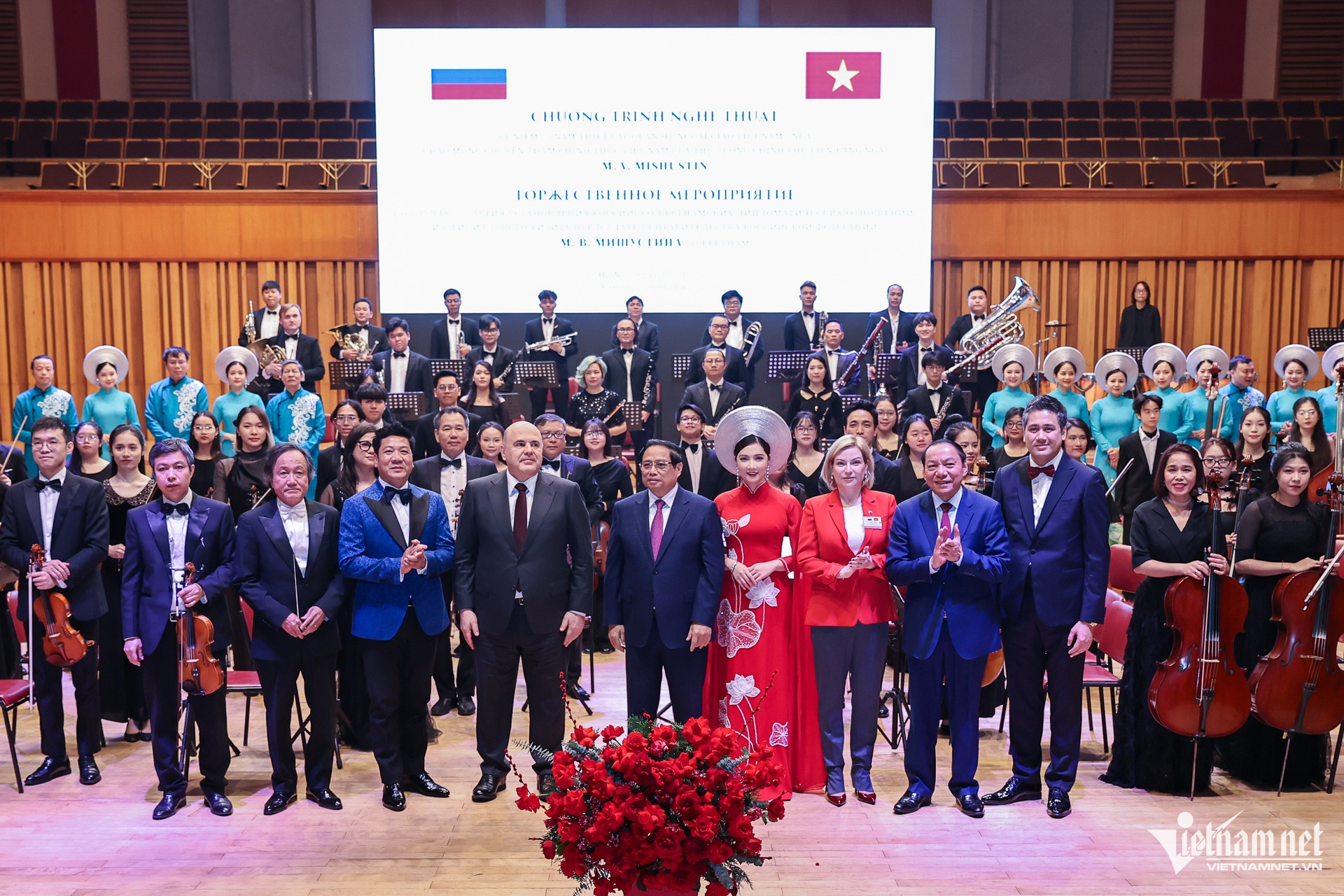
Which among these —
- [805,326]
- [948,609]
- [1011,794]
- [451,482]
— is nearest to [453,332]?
[805,326]

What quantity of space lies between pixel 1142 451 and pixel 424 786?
4.94m

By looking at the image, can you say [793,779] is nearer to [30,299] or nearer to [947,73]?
[30,299]

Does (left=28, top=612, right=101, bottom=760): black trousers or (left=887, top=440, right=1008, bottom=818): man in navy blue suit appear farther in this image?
(left=28, top=612, right=101, bottom=760): black trousers

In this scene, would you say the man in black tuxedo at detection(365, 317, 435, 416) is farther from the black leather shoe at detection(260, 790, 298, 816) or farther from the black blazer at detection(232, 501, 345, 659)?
the black leather shoe at detection(260, 790, 298, 816)

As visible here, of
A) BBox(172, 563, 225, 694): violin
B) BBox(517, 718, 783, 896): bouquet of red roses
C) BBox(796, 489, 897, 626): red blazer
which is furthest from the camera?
BBox(796, 489, 897, 626): red blazer

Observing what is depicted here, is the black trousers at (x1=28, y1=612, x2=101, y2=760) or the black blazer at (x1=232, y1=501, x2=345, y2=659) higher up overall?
the black blazer at (x1=232, y1=501, x2=345, y2=659)

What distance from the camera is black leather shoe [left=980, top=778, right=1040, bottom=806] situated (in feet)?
13.8

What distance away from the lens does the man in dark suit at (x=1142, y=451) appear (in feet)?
22.8

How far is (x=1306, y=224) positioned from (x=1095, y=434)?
195 inches

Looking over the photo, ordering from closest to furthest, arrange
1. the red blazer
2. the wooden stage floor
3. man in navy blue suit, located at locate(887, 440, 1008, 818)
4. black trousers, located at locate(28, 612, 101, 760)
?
1. the wooden stage floor
2. man in navy blue suit, located at locate(887, 440, 1008, 818)
3. the red blazer
4. black trousers, located at locate(28, 612, 101, 760)

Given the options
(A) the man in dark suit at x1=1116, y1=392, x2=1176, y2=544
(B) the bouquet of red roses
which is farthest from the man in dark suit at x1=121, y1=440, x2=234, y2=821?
(A) the man in dark suit at x1=1116, y1=392, x2=1176, y2=544

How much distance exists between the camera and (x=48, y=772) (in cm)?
452

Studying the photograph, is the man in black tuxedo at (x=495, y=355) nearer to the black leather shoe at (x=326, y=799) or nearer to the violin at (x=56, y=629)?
the violin at (x=56, y=629)

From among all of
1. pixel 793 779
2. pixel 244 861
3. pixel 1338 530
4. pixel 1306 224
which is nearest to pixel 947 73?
pixel 1306 224
